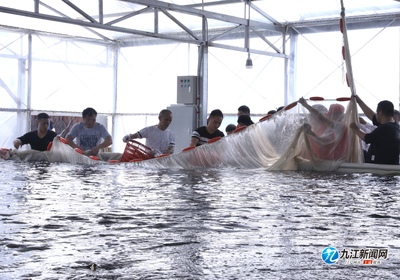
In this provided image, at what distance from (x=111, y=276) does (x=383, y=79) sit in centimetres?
1645

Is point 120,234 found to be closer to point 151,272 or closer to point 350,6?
point 151,272

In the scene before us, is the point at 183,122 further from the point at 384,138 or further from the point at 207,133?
the point at 384,138

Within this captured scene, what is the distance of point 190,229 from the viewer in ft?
13.3

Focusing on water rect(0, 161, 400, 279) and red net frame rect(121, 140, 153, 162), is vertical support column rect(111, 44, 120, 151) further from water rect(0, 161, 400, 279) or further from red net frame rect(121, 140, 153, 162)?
water rect(0, 161, 400, 279)

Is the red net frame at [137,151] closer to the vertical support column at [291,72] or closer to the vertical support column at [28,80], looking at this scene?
the vertical support column at [291,72]

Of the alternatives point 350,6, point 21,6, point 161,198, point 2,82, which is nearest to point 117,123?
point 2,82

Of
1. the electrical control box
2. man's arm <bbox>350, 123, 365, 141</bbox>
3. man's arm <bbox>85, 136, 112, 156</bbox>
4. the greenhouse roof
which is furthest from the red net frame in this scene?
the electrical control box

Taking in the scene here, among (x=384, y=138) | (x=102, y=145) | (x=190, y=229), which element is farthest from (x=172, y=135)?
(x=190, y=229)

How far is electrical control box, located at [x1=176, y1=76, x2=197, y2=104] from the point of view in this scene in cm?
1833

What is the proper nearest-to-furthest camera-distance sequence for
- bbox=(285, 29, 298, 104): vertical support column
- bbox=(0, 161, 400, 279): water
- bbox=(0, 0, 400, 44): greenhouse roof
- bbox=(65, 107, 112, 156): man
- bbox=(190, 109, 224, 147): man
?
bbox=(0, 161, 400, 279): water → bbox=(190, 109, 224, 147): man → bbox=(65, 107, 112, 156): man → bbox=(0, 0, 400, 44): greenhouse roof → bbox=(285, 29, 298, 104): vertical support column

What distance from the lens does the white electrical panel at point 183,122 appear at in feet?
60.1

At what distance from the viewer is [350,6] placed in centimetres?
1811

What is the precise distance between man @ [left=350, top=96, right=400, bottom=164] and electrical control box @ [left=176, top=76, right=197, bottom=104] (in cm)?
840

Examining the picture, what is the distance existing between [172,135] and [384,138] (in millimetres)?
3702
